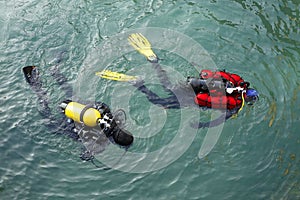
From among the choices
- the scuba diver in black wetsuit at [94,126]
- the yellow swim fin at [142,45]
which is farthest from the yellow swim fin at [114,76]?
the scuba diver in black wetsuit at [94,126]

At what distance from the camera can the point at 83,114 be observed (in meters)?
5.76

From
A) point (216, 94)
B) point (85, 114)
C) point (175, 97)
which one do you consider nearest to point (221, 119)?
point (216, 94)

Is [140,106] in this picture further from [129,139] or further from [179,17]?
[179,17]

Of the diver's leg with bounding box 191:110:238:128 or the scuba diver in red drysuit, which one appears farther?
the diver's leg with bounding box 191:110:238:128

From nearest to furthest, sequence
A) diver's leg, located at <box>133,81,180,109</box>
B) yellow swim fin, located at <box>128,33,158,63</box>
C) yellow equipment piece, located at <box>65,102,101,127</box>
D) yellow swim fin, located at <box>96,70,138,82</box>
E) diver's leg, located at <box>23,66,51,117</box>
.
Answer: yellow equipment piece, located at <box>65,102,101,127</box> → diver's leg, located at <box>133,81,180,109</box> → diver's leg, located at <box>23,66,51,117</box> → yellow swim fin, located at <box>96,70,138,82</box> → yellow swim fin, located at <box>128,33,158,63</box>

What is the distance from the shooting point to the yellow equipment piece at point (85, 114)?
570cm

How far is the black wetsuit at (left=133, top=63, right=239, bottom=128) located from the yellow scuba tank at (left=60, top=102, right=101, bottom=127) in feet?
5.67

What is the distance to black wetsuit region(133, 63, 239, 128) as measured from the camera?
6.44 m

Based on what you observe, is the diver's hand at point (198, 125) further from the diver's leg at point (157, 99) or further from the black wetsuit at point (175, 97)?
the diver's leg at point (157, 99)

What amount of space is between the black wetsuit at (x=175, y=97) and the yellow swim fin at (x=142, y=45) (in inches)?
11.5

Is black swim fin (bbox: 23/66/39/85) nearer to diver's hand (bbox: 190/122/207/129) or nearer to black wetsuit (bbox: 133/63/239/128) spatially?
black wetsuit (bbox: 133/63/239/128)

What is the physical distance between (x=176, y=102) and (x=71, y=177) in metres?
2.42

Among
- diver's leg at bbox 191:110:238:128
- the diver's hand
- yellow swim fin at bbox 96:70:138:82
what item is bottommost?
diver's leg at bbox 191:110:238:128

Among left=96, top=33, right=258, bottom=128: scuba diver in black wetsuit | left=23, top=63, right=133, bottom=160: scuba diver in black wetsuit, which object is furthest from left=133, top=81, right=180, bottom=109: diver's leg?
left=23, top=63, right=133, bottom=160: scuba diver in black wetsuit
